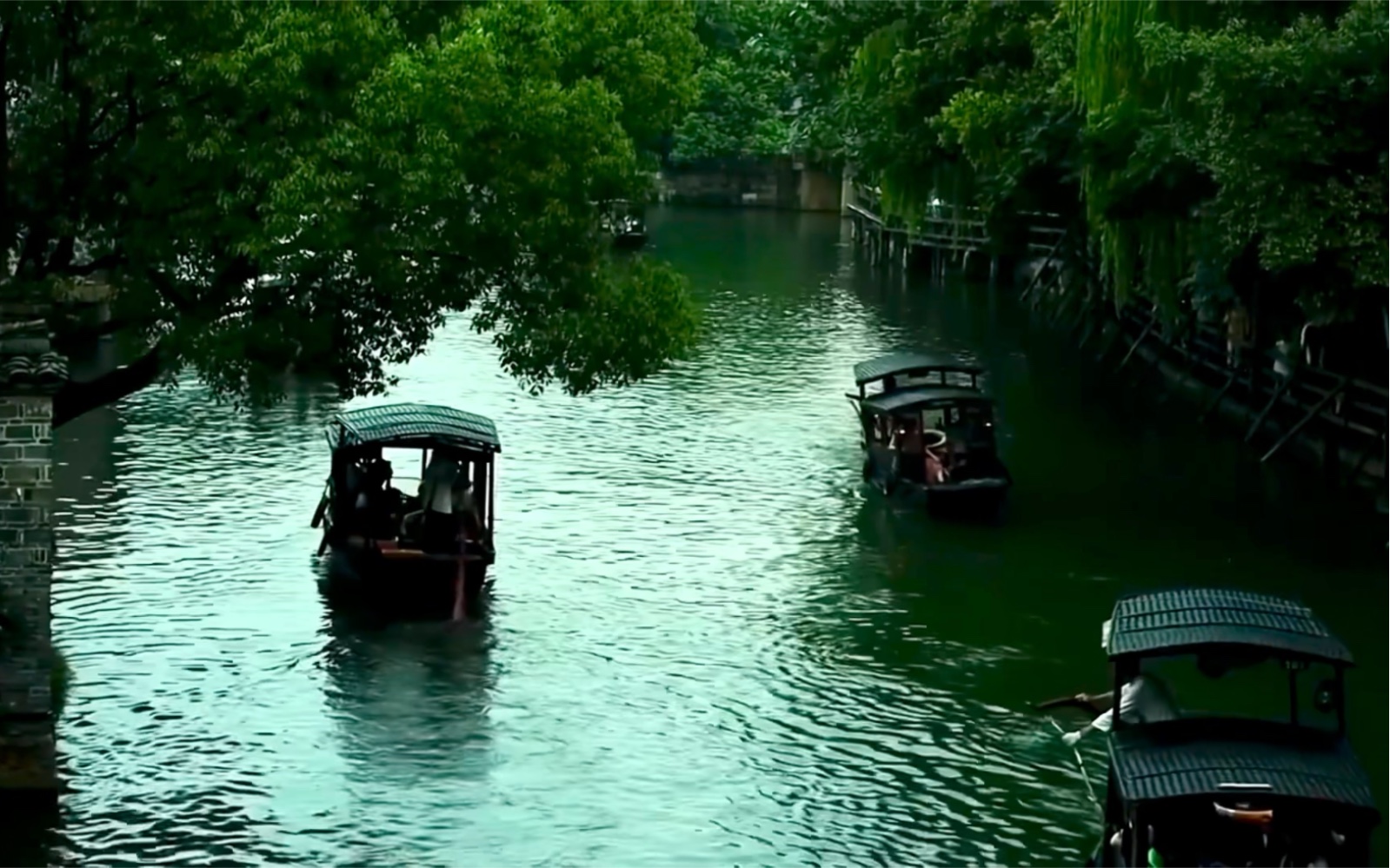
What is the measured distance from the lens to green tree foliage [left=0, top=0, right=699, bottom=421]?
20.8m

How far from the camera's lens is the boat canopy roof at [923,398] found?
3341cm

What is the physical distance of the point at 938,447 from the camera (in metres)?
33.7

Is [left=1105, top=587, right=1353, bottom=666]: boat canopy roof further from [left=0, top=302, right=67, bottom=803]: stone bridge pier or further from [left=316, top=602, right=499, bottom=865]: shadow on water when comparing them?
[left=0, top=302, right=67, bottom=803]: stone bridge pier

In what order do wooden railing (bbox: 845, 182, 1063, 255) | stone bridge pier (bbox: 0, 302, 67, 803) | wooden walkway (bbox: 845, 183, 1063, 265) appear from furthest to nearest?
wooden walkway (bbox: 845, 183, 1063, 265) → wooden railing (bbox: 845, 182, 1063, 255) → stone bridge pier (bbox: 0, 302, 67, 803)

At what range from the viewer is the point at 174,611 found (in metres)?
26.6

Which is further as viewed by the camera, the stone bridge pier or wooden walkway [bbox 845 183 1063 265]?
wooden walkway [bbox 845 183 1063 265]

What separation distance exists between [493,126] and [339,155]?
174 centimetres

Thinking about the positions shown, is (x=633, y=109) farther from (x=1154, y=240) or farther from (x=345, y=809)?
(x=1154, y=240)

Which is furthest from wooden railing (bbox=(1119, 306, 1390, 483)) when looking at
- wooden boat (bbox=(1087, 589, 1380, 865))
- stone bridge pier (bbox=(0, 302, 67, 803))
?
stone bridge pier (bbox=(0, 302, 67, 803))

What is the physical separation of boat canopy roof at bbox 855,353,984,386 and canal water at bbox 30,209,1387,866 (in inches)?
63.5

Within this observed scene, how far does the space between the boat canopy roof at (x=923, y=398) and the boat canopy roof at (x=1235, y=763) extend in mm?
16223

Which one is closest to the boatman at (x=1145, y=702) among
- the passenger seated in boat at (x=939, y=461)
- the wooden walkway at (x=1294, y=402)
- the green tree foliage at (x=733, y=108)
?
the passenger seated in boat at (x=939, y=461)

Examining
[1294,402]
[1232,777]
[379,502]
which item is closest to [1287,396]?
[1294,402]

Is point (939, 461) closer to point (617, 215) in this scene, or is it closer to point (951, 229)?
point (617, 215)
